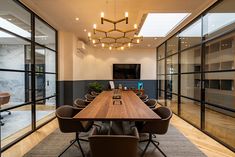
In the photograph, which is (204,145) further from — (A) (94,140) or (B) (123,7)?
(B) (123,7)

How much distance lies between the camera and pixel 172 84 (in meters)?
7.49

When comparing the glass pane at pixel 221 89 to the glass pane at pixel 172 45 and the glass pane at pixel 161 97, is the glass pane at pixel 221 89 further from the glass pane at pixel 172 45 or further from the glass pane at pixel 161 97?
the glass pane at pixel 161 97

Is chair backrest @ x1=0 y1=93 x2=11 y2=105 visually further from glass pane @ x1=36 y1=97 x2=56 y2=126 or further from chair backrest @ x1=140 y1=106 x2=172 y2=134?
chair backrest @ x1=140 y1=106 x2=172 y2=134

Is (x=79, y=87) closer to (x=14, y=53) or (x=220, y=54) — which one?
(x=14, y=53)

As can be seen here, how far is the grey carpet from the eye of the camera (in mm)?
3348

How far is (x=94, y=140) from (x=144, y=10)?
12.4 ft

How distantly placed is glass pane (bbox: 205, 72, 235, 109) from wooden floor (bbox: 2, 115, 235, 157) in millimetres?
838

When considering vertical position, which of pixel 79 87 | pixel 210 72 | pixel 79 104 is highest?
pixel 210 72

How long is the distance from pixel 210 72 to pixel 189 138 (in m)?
1.61

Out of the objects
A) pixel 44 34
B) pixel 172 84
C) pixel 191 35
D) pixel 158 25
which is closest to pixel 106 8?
pixel 44 34

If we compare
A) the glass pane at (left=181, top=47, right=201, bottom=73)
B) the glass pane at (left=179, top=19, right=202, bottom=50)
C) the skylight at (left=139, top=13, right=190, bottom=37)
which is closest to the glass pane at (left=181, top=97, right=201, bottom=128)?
the glass pane at (left=181, top=47, right=201, bottom=73)

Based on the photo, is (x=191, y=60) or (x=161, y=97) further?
(x=161, y=97)

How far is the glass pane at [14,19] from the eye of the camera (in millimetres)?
3802

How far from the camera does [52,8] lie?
4676 millimetres
